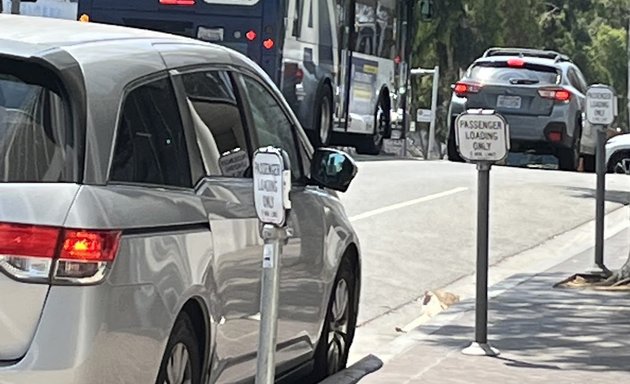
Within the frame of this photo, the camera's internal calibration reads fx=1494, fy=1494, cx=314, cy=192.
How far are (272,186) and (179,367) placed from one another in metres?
0.88

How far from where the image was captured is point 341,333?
8.46m

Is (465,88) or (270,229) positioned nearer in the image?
(270,229)

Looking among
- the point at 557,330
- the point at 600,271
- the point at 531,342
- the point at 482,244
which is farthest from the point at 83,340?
the point at 600,271

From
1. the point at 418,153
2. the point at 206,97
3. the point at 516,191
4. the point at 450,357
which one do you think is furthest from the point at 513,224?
the point at 418,153

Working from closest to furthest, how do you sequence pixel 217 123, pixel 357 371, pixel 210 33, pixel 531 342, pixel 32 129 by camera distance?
pixel 32 129 → pixel 217 123 → pixel 357 371 → pixel 531 342 → pixel 210 33

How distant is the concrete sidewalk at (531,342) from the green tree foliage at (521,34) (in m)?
32.3

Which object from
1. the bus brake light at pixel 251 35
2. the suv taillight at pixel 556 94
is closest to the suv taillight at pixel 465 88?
the suv taillight at pixel 556 94

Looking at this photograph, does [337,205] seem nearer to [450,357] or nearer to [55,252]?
[450,357]

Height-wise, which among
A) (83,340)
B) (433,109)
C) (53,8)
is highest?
(53,8)

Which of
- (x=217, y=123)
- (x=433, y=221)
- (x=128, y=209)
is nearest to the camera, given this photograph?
(x=128, y=209)

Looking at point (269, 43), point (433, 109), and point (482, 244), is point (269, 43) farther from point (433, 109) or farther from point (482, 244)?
point (433, 109)

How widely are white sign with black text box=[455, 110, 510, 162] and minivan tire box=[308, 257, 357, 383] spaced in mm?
1033

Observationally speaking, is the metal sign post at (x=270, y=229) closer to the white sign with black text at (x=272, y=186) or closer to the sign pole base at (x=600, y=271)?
the white sign with black text at (x=272, y=186)

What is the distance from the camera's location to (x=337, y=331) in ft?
27.5
